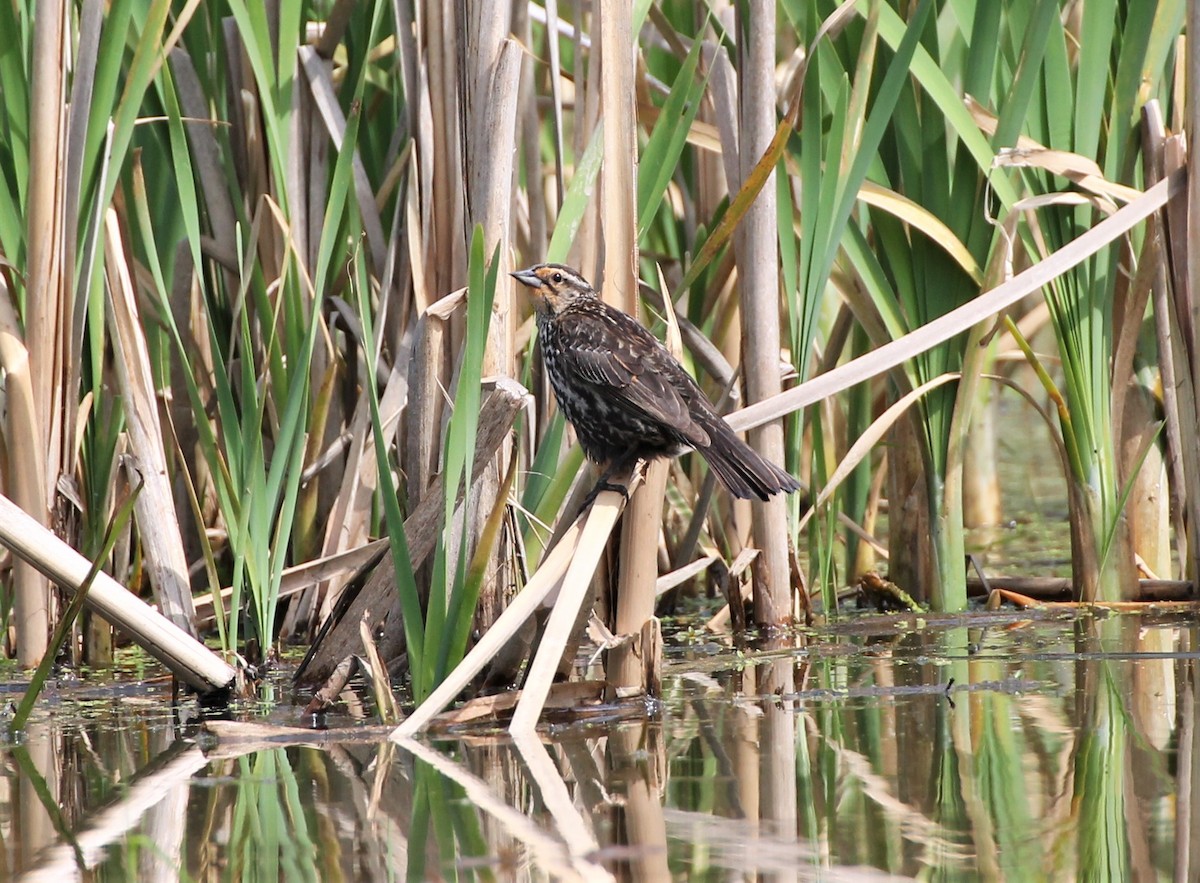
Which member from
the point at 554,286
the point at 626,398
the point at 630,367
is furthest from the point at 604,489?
the point at 554,286

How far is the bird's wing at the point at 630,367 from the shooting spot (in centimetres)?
336

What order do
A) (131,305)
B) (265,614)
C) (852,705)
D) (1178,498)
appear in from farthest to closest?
1. (1178,498)
2. (131,305)
3. (265,614)
4. (852,705)

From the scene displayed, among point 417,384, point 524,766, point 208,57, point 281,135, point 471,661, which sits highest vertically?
point 208,57

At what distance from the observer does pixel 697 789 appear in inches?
102

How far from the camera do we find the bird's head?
346 cm

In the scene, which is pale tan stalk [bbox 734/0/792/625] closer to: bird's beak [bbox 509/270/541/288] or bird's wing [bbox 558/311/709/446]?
bird's wing [bbox 558/311/709/446]

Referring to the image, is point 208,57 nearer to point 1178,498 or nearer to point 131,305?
point 131,305

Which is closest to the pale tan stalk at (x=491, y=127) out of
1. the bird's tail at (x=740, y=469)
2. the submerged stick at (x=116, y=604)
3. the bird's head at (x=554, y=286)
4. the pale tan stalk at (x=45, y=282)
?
the bird's head at (x=554, y=286)

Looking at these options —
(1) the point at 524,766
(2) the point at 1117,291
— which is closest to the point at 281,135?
(1) the point at 524,766

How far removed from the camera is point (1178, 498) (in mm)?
4121

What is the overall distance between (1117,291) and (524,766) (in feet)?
8.17

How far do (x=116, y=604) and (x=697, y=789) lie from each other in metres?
1.20

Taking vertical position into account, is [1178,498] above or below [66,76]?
below

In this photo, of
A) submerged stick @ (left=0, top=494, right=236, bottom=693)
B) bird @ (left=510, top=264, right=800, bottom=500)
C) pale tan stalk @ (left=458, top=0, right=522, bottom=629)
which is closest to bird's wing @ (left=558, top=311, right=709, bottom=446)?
bird @ (left=510, top=264, right=800, bottom=500)
